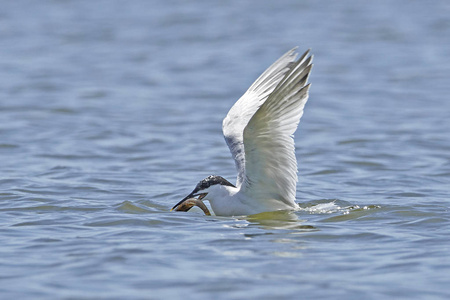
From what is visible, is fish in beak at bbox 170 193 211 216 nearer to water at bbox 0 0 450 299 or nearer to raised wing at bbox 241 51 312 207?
water at bbox 0 0 450 299

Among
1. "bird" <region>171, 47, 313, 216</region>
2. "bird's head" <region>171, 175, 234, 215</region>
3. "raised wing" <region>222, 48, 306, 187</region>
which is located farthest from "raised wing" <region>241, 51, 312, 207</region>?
"raised wing" <region>222, 48, 306, 187</region>

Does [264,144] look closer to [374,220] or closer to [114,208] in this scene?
[374,220]

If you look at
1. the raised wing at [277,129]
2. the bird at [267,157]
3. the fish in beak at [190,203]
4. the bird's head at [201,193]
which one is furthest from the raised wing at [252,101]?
the raised wing at [277,129]

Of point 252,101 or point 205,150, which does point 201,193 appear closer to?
point 252,101

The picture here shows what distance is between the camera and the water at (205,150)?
6.79 meters

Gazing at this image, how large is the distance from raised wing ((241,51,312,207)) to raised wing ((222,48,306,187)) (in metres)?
1.04

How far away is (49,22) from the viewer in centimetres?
2672

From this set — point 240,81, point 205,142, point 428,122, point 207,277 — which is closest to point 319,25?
point 240,81

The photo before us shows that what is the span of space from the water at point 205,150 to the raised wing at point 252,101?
3.71 ft

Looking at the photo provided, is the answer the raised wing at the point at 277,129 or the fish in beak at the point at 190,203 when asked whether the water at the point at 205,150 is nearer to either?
the fish in beak at the point at 190,203

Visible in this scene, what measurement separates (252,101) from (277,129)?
2086 mm

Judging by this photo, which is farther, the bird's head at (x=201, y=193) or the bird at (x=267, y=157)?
the bird's head at (x=201, y=193)

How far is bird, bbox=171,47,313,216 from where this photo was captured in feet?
26.8

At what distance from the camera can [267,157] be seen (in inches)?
331
